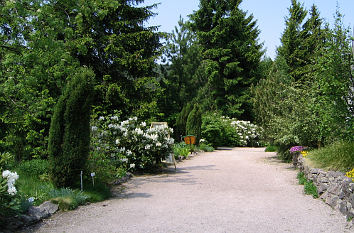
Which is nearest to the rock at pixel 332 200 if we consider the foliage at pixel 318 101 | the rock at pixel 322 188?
the rock at pixel 322 188

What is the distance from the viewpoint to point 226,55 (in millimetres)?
28438

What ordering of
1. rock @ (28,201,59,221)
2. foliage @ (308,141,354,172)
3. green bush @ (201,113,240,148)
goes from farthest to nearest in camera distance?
green bush @ (201,113,240,148), foliage @ (308,141,354,172), rock @ (28,201,59,221)

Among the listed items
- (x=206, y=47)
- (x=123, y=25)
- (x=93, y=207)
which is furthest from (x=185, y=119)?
(x=93, y=207)

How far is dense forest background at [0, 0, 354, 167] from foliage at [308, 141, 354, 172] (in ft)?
1.33

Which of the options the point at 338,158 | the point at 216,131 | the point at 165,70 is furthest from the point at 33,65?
the point at 165,70

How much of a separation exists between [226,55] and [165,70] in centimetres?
687

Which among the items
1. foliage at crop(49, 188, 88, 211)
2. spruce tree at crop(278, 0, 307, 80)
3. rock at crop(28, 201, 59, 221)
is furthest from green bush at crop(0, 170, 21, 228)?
spruce tree at crop(278, 0, 307, 80)

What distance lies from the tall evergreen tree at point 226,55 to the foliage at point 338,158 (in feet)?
65.6

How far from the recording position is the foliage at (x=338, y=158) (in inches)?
248

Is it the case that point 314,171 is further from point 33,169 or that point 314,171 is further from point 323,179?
point 33,169

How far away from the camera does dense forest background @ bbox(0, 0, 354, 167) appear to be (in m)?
7.22

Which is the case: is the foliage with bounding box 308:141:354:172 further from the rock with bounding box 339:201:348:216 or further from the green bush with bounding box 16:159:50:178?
the green bush with bounding box 16:159:50:178

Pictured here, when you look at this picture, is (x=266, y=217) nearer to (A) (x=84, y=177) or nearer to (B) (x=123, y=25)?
(A) (x=84, y=177)

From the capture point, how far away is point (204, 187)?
745 centimetres
